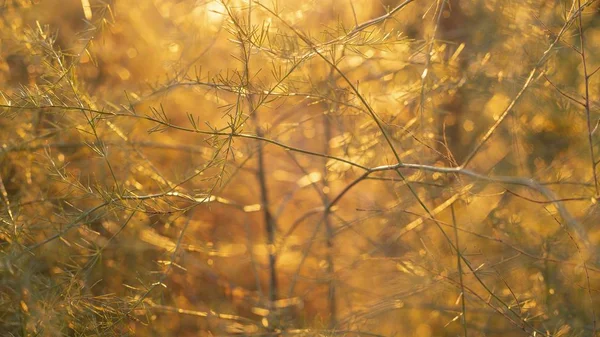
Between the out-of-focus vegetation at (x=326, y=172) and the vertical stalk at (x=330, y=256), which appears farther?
the vertical stalk at (x=330, y=256)

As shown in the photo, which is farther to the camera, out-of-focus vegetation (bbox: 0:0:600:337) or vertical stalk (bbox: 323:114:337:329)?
vertical stalk (bbox: 323:114:337:329)

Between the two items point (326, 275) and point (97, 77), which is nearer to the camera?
point (326, 275)

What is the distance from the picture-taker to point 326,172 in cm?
228

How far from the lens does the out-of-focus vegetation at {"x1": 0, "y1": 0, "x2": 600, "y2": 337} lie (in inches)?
71.1

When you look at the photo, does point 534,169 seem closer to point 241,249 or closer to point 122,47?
point 241,249

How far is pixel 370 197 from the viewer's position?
2.43 metres

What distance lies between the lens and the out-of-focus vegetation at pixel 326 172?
1805mm

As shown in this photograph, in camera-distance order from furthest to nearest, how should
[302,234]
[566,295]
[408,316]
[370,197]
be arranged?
[302,234]
[370,197]
[408,316]
[566,295]

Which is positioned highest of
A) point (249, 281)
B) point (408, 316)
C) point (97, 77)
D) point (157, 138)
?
point (97, 77)

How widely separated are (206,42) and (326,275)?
0.86 metres

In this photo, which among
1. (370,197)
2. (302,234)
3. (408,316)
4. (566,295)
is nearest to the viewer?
(566,295)

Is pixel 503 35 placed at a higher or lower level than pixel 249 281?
higher

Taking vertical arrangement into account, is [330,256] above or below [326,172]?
below

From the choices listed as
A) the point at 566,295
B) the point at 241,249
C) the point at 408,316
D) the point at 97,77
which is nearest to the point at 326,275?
the point at 408,316
